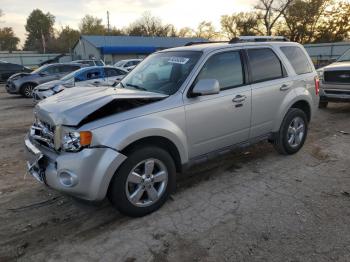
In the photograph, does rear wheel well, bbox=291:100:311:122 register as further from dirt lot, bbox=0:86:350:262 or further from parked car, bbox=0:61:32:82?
parked car, bbox=0:61:32:82

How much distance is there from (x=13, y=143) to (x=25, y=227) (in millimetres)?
4091

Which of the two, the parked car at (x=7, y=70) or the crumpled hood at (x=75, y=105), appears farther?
the parked car at (x=7, y=70)

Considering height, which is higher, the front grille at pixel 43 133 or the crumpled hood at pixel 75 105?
the crumpled hood at pixel 75 105

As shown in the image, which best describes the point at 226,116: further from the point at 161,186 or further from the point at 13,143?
the point at 13,143

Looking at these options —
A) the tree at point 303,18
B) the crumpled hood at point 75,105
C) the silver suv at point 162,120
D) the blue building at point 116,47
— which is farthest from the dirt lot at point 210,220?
the tree at point 303,18

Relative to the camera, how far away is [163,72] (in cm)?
464

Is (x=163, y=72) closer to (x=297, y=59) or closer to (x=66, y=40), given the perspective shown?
(x=297, y=59)

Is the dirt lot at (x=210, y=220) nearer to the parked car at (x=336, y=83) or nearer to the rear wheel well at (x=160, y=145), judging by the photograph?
the rear wheel well at (x=160, y=145)

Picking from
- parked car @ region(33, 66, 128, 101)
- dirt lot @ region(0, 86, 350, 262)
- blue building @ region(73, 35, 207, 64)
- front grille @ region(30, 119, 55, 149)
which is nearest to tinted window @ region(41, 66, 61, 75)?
parked car @ region(33, 66, 128, 101)

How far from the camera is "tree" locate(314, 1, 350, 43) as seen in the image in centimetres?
4853

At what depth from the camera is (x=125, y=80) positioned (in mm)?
5082

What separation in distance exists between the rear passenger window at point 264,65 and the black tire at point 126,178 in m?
1.96

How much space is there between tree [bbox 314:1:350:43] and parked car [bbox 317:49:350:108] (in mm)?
45464

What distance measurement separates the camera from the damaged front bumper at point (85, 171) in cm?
339
